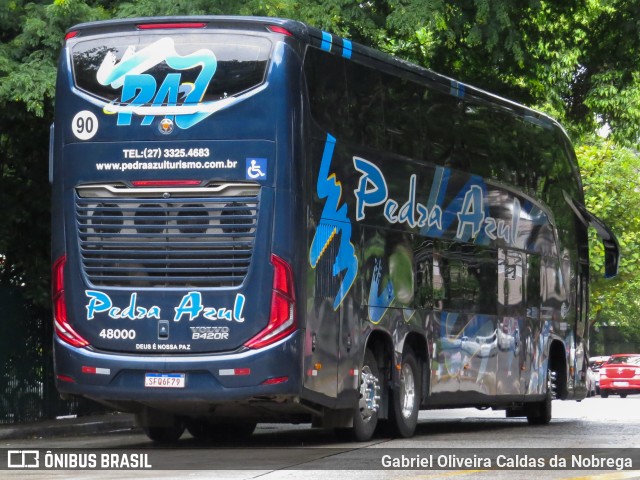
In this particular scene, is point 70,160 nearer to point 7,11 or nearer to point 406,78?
point 7,11

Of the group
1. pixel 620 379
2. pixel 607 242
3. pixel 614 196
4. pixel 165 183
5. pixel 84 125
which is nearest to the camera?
pixel 165 183

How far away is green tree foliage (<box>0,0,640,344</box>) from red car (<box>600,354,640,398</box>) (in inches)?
800

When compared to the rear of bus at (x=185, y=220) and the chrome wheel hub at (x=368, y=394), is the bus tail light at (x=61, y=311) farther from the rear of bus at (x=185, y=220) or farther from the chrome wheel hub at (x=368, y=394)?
the chrome wheel hub at (x=368, y=394)

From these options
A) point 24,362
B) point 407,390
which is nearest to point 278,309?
point 407,390

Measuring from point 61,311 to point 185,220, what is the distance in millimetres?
1697

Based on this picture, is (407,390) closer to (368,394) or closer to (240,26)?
(368,394)

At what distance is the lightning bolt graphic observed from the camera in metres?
15.1

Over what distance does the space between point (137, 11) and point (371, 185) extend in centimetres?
338

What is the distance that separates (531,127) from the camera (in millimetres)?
21453

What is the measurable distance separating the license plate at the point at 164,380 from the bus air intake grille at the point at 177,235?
88 cm

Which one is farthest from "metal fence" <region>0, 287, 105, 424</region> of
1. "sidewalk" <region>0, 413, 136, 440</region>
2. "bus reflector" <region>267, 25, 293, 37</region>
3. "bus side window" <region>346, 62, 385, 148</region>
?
"bus reflector" <region>267, 25, 293, 37</region>

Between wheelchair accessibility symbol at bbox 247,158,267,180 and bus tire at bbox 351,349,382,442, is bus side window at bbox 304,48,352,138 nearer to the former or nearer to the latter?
wheelchair accessibility symbol at bbox 247,158,267,180

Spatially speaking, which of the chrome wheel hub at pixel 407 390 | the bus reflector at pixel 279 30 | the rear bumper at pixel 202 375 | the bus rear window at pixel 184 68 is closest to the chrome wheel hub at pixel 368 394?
the chrome wheel hub at pixel 407 390

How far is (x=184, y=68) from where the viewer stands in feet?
48.1
